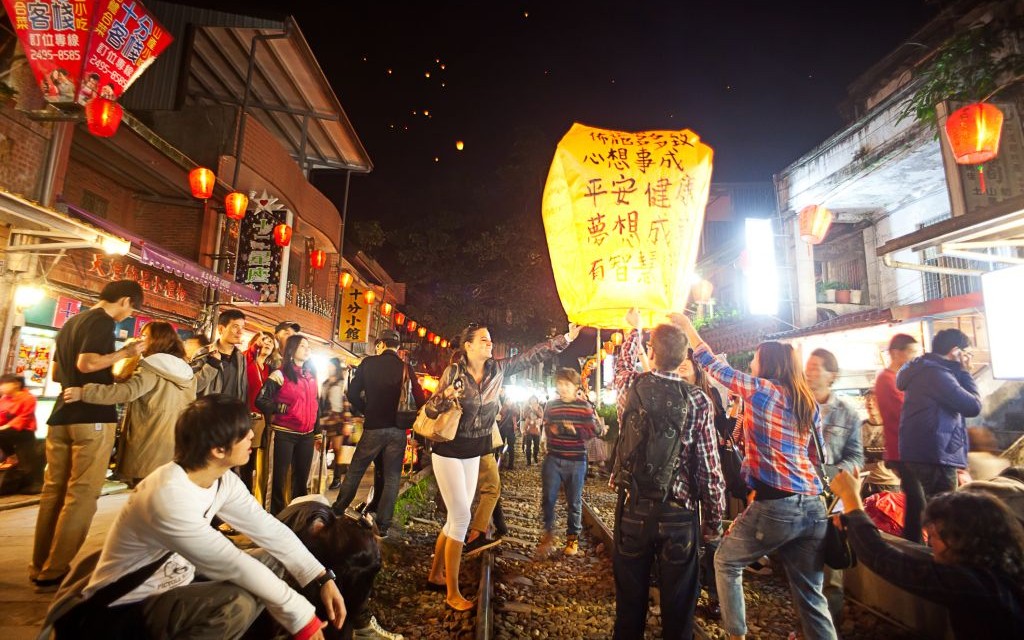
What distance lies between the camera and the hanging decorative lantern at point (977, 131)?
7027mm

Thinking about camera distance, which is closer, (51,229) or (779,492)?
(779,492)

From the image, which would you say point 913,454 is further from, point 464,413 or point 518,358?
point 464,413

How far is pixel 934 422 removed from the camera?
4.25m

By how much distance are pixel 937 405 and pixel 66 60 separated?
11.2 m

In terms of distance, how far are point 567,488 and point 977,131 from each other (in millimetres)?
7847

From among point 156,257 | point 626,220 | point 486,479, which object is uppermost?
point 156,257

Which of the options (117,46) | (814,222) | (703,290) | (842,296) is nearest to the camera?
(117,46)

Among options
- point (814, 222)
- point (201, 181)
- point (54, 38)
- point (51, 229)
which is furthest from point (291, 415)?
point (814, 222)

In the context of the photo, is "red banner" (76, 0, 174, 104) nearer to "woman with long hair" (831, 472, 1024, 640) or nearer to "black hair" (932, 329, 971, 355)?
"woman with long hair" (831, 472, 1024, 640)

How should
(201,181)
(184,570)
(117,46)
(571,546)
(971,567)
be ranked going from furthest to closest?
(201,181) → (117,46) → (571,546) → (184,570) → (971,567)

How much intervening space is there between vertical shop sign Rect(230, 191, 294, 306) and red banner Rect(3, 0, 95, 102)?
6266 millimetres

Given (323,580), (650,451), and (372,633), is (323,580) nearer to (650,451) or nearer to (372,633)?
(372,633)

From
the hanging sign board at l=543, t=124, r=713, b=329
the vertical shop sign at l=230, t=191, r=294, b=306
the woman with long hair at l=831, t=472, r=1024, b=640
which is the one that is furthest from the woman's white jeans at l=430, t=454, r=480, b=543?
the vertical shop sign at l=230, t=191, r=294, b=306

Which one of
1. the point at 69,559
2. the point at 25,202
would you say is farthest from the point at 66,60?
the point at 69,559
